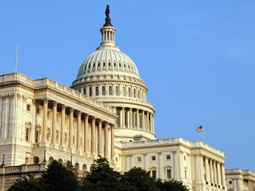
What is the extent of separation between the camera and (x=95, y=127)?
403 feet

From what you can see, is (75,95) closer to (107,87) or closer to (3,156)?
(3,156)

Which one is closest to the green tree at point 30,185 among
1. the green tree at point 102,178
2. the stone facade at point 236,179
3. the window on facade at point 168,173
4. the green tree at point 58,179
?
the green tree at point 58,179

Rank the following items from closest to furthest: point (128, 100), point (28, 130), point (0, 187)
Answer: point (0, 187) < point (28, 130) < point (128, 100)

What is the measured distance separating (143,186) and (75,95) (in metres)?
32.2

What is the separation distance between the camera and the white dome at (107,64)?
580ft

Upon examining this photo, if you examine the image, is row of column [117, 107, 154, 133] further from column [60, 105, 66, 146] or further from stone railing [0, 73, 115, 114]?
column [60, 105, 66, 146]

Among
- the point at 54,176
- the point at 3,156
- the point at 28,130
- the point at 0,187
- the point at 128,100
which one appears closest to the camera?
the point at 54,176

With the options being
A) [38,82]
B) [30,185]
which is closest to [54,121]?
[38,82]

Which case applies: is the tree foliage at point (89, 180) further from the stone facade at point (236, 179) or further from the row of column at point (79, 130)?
the stone facade at point (236, 179)

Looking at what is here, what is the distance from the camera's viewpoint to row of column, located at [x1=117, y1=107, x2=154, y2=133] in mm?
167625

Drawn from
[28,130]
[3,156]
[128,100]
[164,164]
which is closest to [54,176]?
[3,156]

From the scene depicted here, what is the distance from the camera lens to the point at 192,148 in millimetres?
150250

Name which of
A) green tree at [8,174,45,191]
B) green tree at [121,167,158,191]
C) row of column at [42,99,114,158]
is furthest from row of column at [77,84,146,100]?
green tree at [8,174,45,191]

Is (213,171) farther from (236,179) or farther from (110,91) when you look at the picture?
(110,91)
